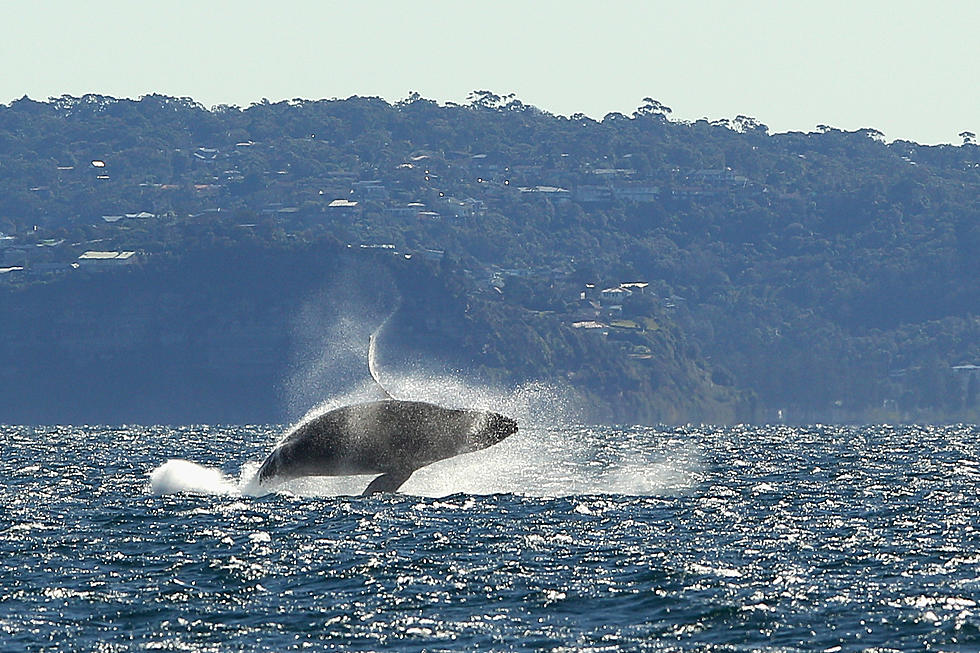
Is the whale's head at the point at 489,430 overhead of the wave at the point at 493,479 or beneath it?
overhead

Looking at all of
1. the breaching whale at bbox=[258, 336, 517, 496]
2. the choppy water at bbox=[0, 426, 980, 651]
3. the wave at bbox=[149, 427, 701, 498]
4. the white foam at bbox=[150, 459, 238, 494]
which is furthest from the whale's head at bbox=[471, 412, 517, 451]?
the white foam at bbox=[150, 459, 238, 494]

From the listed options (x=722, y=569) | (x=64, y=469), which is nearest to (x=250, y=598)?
(x=722, y=569)

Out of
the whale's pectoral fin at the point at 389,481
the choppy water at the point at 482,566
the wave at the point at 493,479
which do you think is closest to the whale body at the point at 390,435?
the whale's pectoral fin at the point at 389,481

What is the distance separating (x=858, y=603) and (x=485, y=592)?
700cm

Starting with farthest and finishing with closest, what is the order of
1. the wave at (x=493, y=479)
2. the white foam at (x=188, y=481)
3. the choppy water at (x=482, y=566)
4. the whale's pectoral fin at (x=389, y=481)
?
the white foam at (x=188, y=481), the wave at (x=493, y=479), the whale's pectoral fin at (x=389, y=481), the choppy water at (x=482, y=566)

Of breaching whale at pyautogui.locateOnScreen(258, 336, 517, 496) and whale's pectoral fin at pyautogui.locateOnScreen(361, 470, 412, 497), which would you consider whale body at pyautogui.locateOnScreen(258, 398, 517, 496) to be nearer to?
breaching whale at pyautogui.locateOnScreen(258, 336, 517, 496)

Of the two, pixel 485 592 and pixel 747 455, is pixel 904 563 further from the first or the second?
pixel 747 455

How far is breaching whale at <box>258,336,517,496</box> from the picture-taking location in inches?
1665

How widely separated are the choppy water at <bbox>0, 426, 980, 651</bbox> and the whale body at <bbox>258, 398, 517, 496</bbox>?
62.0 inches

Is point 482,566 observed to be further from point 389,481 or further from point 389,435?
point 389,481

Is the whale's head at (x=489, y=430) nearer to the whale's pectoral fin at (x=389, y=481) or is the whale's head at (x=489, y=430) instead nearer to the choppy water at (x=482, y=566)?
the choppy water at (x=482, y=566)

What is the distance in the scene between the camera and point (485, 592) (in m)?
31.3

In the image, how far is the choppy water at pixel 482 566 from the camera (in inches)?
1077

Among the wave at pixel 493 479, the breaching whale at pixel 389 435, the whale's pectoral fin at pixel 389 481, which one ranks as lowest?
the wave at pixel 493 479
